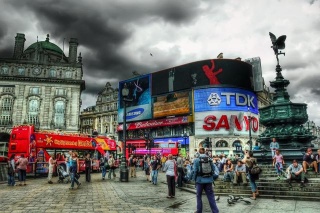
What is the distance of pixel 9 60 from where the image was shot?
5434cm

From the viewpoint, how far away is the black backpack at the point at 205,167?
6.57m

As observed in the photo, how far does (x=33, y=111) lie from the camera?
5300cm

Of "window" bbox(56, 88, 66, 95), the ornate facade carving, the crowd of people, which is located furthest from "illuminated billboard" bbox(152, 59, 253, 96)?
the crowd of people

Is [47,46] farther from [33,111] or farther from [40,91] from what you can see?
[33,111]

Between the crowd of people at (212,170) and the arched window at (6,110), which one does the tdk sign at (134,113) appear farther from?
the crowd of people at (212,170)

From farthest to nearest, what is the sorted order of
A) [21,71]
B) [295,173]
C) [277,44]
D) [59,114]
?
[21,71], [59,114], [277,44], [295,173]

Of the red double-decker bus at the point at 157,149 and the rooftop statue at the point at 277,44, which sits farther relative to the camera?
the red double-decker bus at the point at 157,149

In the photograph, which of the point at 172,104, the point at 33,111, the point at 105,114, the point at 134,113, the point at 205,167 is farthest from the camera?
the point at 105,114

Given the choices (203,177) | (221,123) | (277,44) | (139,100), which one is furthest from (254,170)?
(139,100)

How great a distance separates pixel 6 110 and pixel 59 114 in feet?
33.1

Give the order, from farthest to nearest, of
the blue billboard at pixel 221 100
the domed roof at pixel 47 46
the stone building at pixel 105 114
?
the stone building at pixel 105 114, the domed roof at pixel 47 46, the blue billboard at pixel 221 100

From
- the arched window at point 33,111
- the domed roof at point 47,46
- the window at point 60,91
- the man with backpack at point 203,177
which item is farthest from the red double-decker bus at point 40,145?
the domed roof at point 47,46

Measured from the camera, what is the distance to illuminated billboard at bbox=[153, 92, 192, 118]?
174 feet

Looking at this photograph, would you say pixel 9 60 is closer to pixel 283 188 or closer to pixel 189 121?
pixel 189 121
